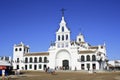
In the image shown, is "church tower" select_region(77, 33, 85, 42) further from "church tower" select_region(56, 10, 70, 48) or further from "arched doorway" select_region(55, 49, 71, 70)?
"arched doorway" select_region(55, 49, 71, 70)

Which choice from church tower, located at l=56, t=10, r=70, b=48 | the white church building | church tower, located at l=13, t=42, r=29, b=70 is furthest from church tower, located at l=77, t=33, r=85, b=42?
church tower, located at l=13, t=42, r=29, b=70

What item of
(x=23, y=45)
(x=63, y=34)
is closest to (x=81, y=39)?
(x=63, y=34)

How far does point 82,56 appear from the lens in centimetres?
7588

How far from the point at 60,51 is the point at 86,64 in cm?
1045

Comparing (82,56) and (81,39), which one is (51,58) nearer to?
(82,56)

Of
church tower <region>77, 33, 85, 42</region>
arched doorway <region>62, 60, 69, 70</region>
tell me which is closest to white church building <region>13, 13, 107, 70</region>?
arched doorway <region>62, 60, 69, 70</region>

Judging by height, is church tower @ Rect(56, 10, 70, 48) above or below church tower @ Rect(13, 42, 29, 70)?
above

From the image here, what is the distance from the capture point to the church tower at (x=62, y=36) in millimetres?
77938

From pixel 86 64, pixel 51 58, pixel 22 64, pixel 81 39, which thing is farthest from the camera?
pixel 81 39

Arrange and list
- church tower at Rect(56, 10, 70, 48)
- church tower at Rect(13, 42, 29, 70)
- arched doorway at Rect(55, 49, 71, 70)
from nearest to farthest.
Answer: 1. church tower at Rect(56, 10, 70, 48)
2. arched doorway at Rect(55, 49, 71, 70)
3. church tower at Rect(13, 42, 29, 70)

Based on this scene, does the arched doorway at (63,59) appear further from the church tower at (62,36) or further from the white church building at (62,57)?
the church tower at (62,36)

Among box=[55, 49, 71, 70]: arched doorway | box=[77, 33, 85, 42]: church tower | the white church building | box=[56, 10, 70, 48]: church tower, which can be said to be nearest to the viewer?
the white church building

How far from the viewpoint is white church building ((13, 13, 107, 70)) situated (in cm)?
7494

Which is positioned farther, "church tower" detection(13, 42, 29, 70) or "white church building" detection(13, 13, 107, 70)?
"church tower" detection(13, 42, 29, 70)
